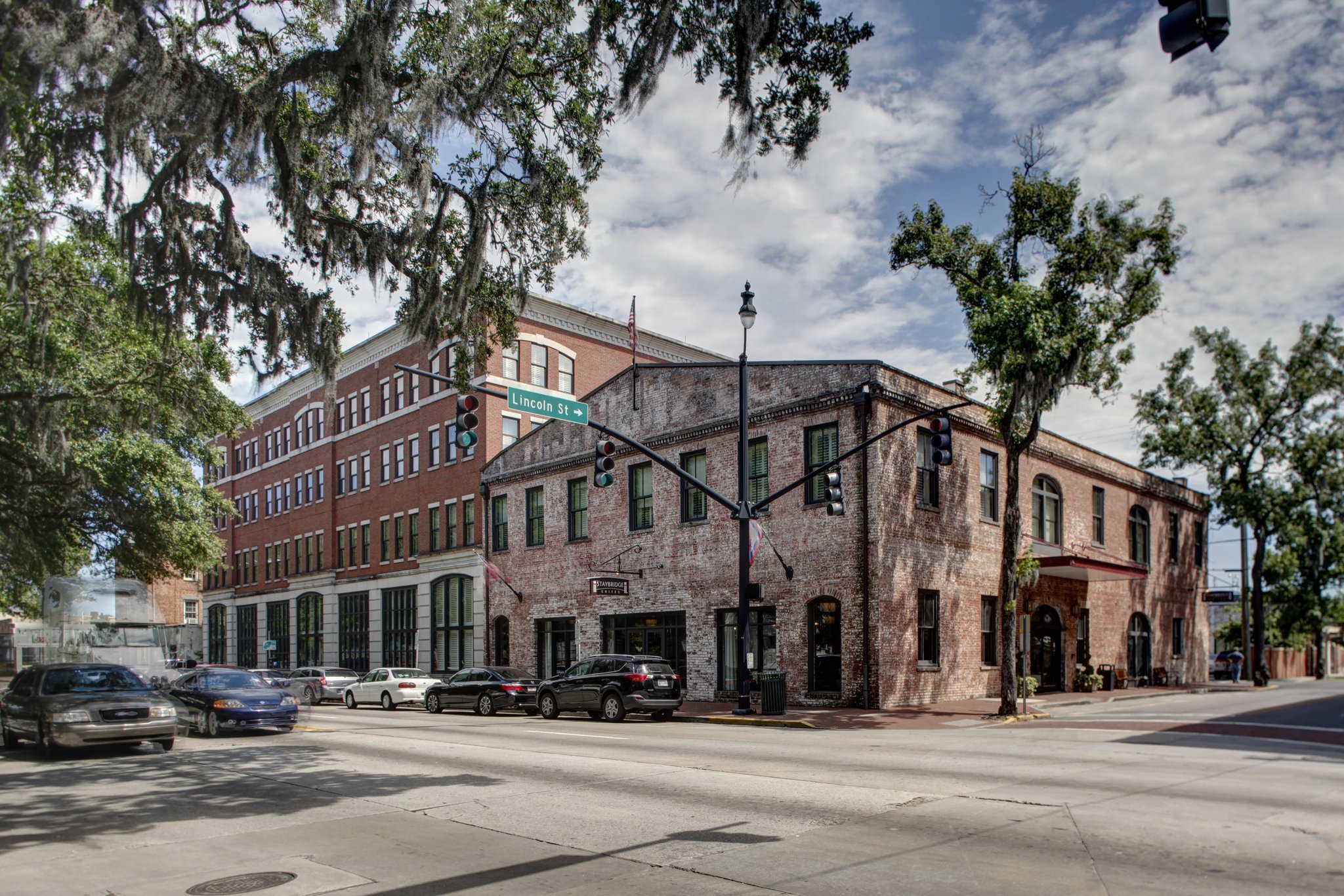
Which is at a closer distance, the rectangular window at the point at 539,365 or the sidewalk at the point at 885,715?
the sidewalk at the point at 885,715

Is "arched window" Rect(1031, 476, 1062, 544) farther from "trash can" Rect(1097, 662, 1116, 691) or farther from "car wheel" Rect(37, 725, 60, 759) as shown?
"car wheel" Rect(37, 725, 60, 759)

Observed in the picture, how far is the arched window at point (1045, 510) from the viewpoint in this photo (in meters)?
34.8

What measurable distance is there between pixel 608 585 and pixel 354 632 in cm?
2459

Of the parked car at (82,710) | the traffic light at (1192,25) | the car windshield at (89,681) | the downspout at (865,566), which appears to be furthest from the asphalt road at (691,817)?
the downspout at (865,566)

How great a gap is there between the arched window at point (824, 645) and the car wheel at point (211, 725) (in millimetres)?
14699

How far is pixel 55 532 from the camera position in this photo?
3069cm

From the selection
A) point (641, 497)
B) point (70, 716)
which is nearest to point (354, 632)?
point (641, 497)

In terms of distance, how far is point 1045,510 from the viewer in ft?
116

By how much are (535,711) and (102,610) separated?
1185 cm

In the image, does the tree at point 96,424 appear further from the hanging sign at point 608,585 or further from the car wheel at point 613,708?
the car wheel at point 613,708

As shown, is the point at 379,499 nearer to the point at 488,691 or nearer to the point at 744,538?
the point at 488,691

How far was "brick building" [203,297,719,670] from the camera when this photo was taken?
42188mm

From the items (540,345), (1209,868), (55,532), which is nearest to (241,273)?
(1209,868)

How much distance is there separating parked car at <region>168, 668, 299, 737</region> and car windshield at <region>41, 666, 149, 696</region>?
2719 millimetres
